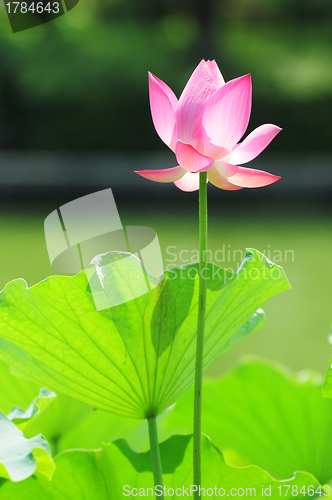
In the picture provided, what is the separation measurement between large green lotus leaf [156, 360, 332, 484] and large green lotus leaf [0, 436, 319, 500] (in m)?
0.09

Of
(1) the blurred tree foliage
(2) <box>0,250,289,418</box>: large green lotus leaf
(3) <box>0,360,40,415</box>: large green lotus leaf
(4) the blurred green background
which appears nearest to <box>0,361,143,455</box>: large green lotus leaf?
(3) <box>0,360,40,415</box>: large green lotus leaf

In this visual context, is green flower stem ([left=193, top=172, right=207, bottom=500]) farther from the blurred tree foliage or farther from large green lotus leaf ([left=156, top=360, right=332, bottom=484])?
the blurred tree foliage

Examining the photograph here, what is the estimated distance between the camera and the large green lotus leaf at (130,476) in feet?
0.72

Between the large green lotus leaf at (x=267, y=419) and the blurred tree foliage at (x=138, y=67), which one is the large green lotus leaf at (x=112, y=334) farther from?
the blurred tree foliage at (x=138, y=67)

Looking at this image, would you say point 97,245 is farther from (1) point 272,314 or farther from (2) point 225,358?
(1) point 272,314

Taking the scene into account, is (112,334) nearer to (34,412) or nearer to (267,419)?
(34,412)

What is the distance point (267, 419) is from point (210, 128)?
0.25 metres

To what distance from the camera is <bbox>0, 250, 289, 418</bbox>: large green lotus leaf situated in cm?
22

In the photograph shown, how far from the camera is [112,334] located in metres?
0.22

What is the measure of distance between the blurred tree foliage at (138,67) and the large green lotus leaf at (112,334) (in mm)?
4915

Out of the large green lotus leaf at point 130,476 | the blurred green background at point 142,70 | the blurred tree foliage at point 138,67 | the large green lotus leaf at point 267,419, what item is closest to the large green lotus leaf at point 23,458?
the large green lotus leaf at point 130,476

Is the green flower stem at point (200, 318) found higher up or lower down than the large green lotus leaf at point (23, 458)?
higher up

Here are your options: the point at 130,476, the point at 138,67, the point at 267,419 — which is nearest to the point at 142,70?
the point at 138,67

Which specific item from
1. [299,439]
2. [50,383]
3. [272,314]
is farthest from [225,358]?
[50,383]
